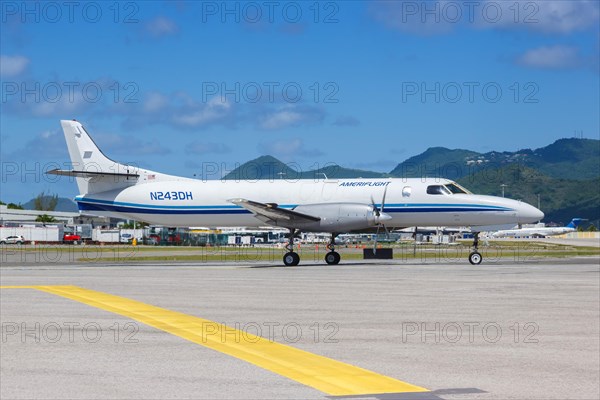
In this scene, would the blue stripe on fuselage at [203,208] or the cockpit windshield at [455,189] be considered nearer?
the blue stripe on fuselage at [203,208]

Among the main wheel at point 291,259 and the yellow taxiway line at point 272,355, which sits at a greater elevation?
the main wheel at point 291,259

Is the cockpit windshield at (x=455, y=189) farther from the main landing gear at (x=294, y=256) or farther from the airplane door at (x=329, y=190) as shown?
the main landing gear at (x=294, y=256)

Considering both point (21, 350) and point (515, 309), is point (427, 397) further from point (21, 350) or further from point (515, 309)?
point (515, 309)

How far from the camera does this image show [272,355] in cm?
1125

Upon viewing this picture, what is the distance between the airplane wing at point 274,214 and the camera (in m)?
35.7

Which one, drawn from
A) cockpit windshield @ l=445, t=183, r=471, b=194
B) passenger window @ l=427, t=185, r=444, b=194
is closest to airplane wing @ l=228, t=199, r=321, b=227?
passenger window @ l=427, t=185, r=444, b=194

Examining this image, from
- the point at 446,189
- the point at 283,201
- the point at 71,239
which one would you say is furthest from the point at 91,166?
the point at 71,239

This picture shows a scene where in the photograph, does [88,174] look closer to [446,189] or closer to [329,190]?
[329,190]

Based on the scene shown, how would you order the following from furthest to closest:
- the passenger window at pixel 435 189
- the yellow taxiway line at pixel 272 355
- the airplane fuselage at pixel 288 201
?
the passenger window at pixel 435 189
the airplane fuselage at pixel 288 201
the yellow taxiway line at pixel 272 355

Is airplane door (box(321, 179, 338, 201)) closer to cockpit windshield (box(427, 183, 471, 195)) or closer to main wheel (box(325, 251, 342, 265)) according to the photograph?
main wheel (box(325, 251, 342, 265))

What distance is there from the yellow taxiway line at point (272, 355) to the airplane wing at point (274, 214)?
1824cm

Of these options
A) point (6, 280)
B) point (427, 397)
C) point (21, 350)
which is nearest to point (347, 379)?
point (427, 397)

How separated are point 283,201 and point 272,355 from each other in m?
27.7

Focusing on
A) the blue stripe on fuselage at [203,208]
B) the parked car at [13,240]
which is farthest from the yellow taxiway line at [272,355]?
the parked car at [13,240]
